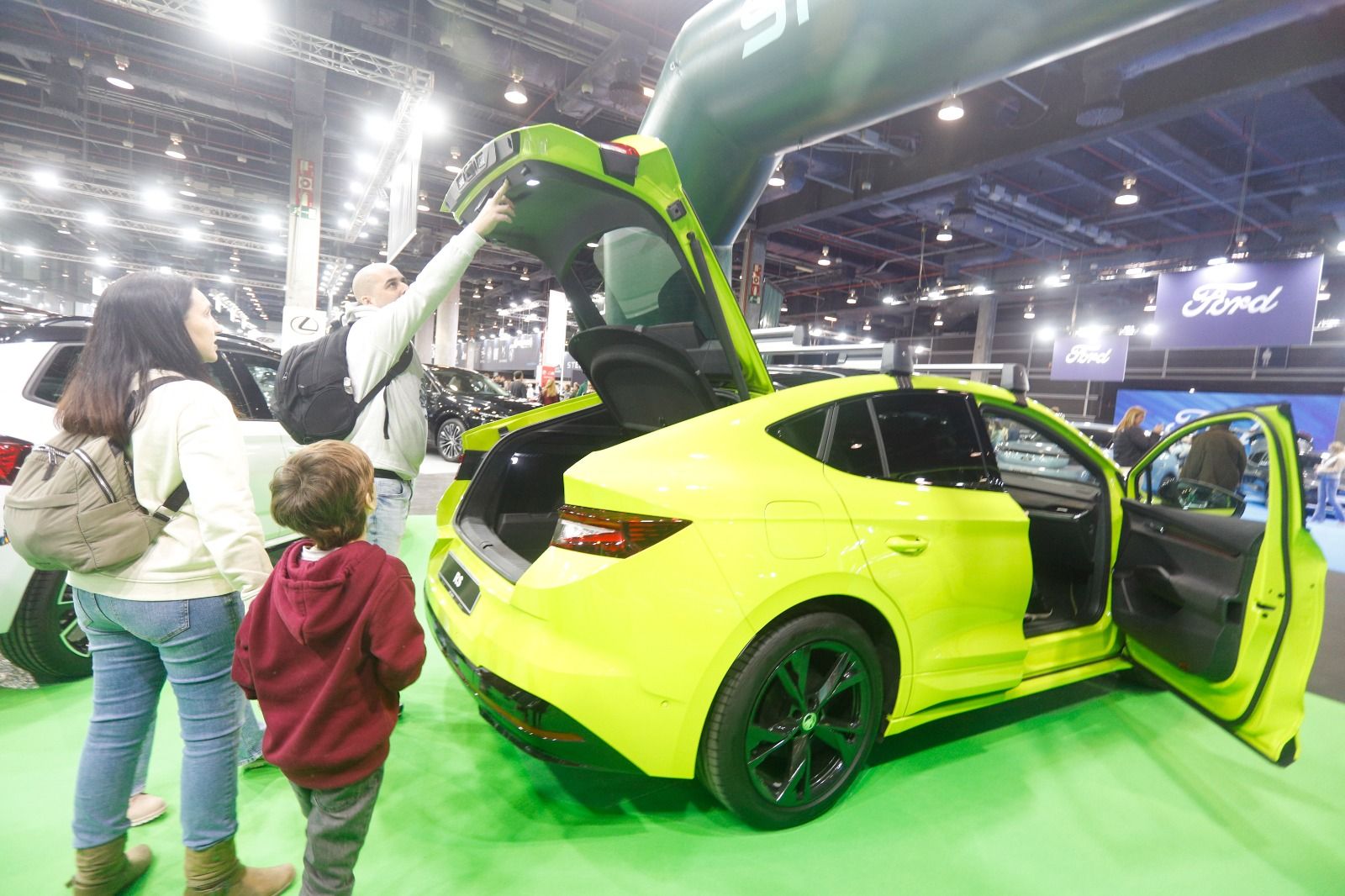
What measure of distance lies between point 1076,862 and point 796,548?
126cm

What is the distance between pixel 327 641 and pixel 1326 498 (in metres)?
15.0

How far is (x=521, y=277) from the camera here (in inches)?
884

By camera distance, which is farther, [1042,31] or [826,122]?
[826,122]

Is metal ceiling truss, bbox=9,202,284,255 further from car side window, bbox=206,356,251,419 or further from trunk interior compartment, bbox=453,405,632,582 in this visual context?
trunk interior compartment, bbox=453,405,632,582

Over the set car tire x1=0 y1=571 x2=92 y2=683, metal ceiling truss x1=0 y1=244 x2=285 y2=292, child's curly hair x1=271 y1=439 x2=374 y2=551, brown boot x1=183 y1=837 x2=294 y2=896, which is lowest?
brown boot x1=183 y1=837 x2=294 y2=896

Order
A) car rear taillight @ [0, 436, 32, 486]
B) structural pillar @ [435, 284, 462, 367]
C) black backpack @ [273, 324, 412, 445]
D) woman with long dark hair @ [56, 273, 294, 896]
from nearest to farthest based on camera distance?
1. woman with long dark hair @ [56, 273, 294, 896]
2. black backpack @ [273, 324, 412, 445]
3. car rear taillight @ [0, 436, 32, 486]
4. structural pillar @ [435, 284, 462, 367]

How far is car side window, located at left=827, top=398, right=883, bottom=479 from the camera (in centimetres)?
198

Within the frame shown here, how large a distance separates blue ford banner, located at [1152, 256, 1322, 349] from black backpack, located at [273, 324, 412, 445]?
12.7 meters

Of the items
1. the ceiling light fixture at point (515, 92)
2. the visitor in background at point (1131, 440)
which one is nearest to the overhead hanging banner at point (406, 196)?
the ceiling light fixture at point (515, 92)

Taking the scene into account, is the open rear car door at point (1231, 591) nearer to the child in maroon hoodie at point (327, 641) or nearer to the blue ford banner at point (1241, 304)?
the child in maroon hoodie at point (327, 641)

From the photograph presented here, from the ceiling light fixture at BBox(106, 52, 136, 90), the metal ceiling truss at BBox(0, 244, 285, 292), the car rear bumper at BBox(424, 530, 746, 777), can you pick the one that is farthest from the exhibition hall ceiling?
the metal ceiling truss at BBox(0, 244, 285, 292)

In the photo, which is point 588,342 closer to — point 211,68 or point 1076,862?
point 1076,862

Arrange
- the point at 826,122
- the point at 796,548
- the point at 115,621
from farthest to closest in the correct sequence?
the point at 826,122
the point at 796,548
the point at 115,621

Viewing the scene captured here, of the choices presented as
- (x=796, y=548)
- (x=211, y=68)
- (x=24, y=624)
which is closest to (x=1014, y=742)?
(x=796, y=548)
